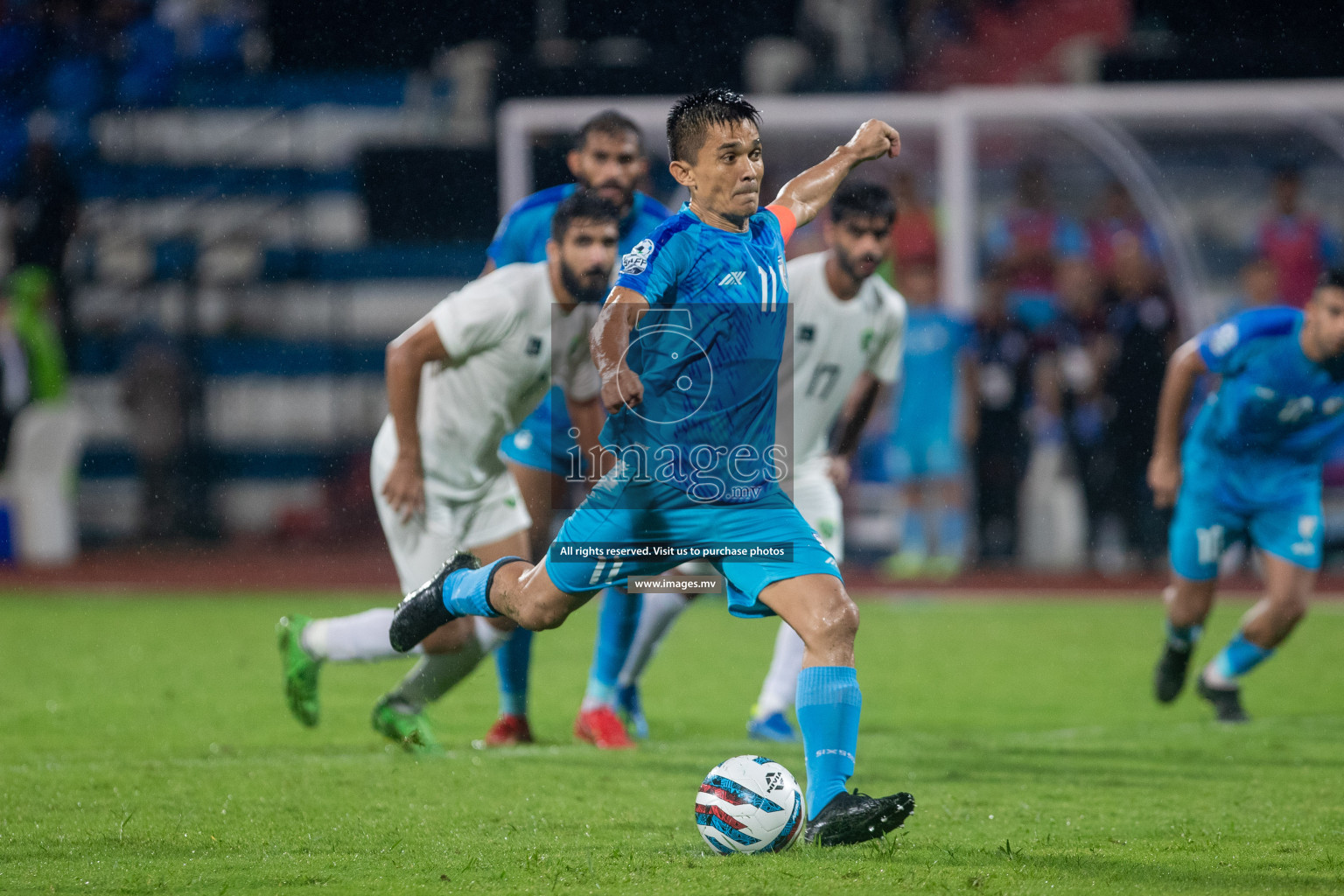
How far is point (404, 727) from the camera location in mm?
6152

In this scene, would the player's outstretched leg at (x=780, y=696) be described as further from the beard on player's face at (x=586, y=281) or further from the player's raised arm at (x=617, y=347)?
the player's raised arm at (x=617, y=347)

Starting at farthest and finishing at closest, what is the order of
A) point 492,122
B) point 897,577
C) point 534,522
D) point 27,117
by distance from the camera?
point 27,117, point 492,122, point 897,577, point 534,522

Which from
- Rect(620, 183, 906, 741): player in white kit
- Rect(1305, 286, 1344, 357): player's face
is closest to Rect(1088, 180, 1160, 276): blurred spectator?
Rect(1305, 286, 1344, 357): player's face

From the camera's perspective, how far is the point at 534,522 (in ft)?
22.7

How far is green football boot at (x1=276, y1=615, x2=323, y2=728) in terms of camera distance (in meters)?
6.30

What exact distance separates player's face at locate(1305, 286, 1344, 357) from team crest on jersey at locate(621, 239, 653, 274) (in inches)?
149

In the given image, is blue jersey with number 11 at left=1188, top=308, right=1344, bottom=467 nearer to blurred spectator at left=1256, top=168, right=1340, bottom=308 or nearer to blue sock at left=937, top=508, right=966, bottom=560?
blue sock at left=937, top=508, right=966, bottom=560

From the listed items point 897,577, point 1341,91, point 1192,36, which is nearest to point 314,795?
point 897,577

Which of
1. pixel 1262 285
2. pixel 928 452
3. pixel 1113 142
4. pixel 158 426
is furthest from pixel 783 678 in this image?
pixel 158 426

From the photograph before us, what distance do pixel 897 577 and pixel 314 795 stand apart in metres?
8.39

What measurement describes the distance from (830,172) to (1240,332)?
2.84 meters

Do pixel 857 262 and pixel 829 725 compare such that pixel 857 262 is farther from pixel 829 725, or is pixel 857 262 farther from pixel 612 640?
pixel 829 725

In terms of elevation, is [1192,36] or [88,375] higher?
[1192,36]

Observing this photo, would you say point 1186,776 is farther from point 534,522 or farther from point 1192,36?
point 1192,36
